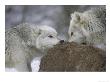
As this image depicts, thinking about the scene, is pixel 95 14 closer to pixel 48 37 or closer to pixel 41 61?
pixel 48 37

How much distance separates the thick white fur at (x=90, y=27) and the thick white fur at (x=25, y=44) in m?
0.14

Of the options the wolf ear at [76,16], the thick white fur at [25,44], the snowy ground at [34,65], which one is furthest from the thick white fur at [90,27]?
the snowy ground at [34,65]

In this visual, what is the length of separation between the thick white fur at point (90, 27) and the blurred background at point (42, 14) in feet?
0.12

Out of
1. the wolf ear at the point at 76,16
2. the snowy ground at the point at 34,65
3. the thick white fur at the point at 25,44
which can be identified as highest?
the wolf ear at the point at 76,16

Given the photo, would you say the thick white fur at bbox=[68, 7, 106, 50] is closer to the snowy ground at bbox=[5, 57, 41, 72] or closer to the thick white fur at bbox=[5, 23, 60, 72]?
the thick white fur at bbox=[5, 23, 60, 72]

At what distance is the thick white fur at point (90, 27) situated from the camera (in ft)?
5.32

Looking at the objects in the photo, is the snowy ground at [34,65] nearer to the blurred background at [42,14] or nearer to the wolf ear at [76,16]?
the blurred background at [42,14]

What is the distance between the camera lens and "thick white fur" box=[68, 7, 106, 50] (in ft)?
5.32

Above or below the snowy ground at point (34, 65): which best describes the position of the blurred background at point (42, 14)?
above

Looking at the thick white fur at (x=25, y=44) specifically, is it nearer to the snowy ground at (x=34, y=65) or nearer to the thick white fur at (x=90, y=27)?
the snowy ground at (x=34, y=65)

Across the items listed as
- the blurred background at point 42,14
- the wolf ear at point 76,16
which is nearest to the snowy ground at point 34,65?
the blurred background at point 42,14
